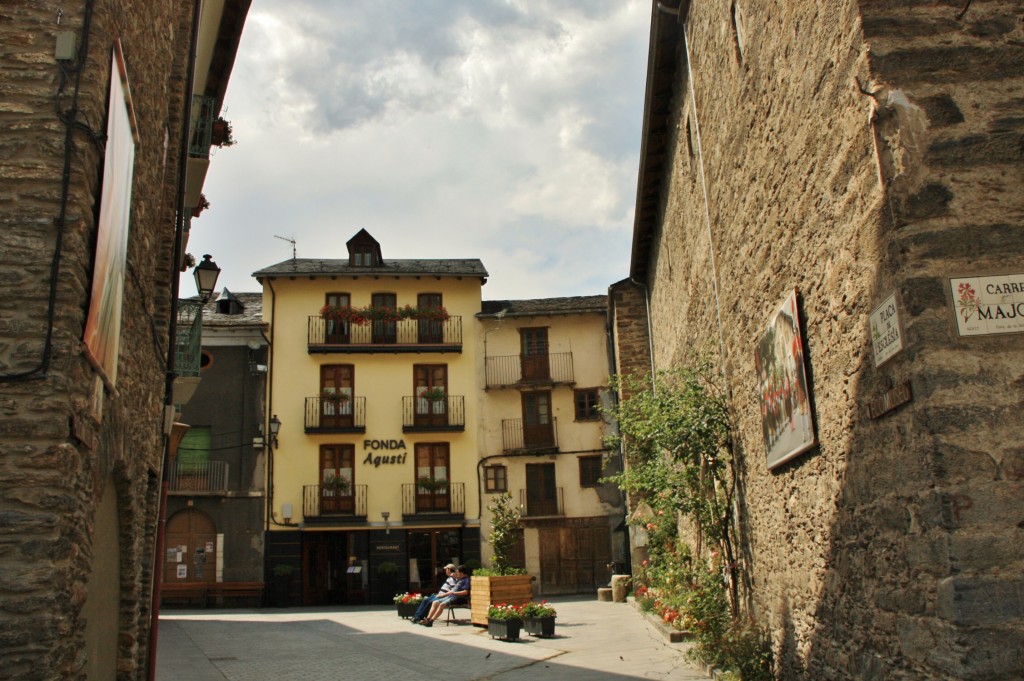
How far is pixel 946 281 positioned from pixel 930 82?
118 centimetres

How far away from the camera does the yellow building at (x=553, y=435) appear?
2528 centimetres

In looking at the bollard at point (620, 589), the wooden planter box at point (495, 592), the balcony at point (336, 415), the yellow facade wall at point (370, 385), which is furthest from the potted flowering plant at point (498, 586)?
the balcony at point (336, 415)

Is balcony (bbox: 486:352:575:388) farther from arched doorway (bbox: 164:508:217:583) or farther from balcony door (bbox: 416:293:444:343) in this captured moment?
arched doorway (bbox: 164:508:217:583)

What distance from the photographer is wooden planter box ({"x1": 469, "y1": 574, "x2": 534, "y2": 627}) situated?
14836mm

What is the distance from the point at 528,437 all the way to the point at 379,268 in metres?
7.20

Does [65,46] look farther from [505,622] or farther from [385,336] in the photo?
[385,336]

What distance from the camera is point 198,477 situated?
957 inches

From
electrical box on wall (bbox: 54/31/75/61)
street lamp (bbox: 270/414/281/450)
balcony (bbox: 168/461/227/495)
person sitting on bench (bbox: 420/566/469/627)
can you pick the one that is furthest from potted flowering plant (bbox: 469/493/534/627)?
electrical box on wall (bbox: 54/31/75/61)

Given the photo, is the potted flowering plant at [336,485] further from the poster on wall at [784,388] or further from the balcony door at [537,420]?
the poster on wall at [784,388]

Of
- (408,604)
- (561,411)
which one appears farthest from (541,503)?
(408,604)

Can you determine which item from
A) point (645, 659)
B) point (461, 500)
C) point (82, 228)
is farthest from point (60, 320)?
point (461, 500)

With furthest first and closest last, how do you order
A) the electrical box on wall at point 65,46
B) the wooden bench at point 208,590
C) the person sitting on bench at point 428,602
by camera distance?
the wooden bench at point 208,590 → the person sitting on bench at point 428,602 → the electrical box on wall at point 65,46

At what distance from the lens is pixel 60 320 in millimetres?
4527

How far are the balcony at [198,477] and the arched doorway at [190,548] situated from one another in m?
0.62
